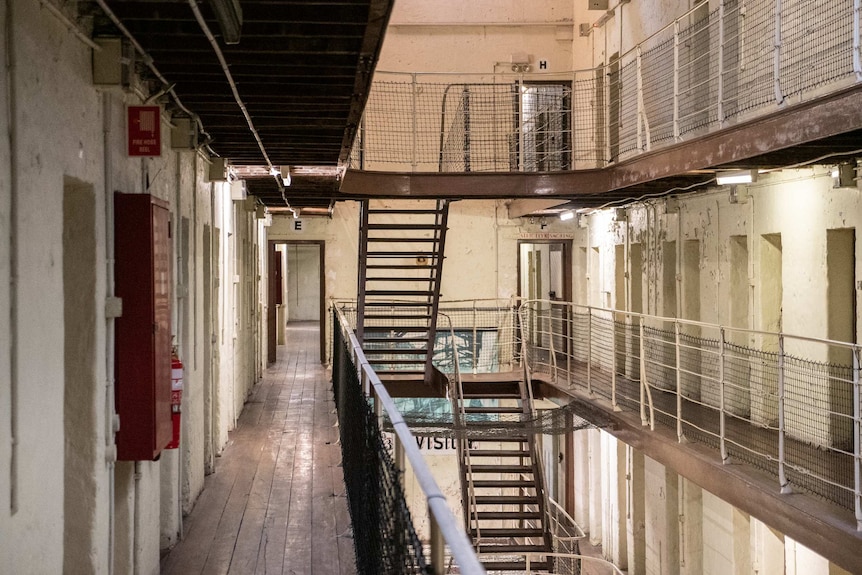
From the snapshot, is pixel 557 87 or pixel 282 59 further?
pixel 557 87

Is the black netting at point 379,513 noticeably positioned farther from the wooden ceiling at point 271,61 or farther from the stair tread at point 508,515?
the stair tread at point 508,515

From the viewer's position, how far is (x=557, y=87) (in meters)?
11.6

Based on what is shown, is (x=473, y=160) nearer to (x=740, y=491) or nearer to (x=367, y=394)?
(x=740, y=491)

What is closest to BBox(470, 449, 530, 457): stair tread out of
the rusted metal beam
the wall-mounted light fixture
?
the rusted metal beam

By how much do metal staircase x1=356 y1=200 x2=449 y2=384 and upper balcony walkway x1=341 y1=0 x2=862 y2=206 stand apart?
0.89 m

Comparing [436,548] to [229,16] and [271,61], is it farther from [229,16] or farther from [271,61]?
[271,61]

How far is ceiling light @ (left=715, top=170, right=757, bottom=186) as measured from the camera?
6.24 metres

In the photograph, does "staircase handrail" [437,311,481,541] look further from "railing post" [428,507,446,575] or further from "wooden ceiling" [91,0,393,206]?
"railing post" [428,507,446,575]

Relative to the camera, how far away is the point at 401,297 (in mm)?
12477

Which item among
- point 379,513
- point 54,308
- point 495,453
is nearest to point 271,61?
point 54,308

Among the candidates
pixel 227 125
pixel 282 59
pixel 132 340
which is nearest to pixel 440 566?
pixel 132 340

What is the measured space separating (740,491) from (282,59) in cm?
372

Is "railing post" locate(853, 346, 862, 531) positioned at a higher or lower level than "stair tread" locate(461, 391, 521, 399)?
higher

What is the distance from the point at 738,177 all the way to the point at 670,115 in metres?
2.14
